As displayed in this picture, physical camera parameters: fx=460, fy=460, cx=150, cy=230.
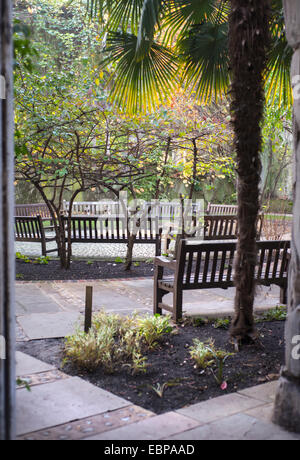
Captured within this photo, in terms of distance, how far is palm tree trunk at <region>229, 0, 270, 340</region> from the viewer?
3.72 meters

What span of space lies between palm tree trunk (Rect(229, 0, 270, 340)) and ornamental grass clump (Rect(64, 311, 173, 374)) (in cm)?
86

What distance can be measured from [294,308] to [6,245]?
5.40ft

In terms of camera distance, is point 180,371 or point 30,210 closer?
point 180,371

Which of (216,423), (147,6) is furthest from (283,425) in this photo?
(147,6)

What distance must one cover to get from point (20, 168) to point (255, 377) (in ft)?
20.1

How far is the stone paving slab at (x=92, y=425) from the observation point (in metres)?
2.49

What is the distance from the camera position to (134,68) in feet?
18.0

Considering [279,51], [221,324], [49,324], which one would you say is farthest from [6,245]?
[279,51]

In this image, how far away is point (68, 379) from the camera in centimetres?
334

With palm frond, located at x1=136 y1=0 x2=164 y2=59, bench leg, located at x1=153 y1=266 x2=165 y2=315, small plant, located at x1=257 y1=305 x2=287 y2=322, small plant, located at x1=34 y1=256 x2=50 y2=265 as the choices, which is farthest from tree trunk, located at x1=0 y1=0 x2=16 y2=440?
small plant, located at x1=34 y1=256 x2=50 y2=265

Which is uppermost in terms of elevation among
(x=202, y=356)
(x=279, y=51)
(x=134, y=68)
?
(x=279, y=51)

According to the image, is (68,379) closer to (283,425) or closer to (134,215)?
(283,425)

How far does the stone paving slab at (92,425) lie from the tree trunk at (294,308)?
814 millimetres

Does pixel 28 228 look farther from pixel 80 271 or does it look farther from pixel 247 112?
pixel 247 112
